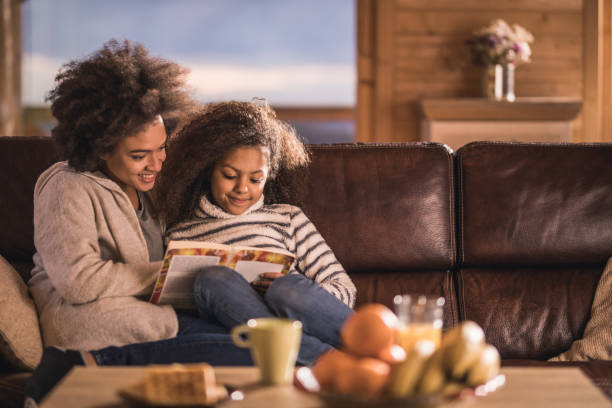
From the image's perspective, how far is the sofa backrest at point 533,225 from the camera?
2.18 m

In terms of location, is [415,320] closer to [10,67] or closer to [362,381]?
[362,381]

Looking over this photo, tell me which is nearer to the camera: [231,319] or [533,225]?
[231,319]

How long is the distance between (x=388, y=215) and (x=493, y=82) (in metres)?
2.71

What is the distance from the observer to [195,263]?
1.83m

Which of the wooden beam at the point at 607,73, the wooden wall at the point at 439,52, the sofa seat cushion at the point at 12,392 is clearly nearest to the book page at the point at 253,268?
the sofa seat cushion at the point at 12,392

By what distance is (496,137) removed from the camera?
4.58 m

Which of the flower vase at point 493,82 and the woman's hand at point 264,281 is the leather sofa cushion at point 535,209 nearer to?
the woman's hand at point 264,281

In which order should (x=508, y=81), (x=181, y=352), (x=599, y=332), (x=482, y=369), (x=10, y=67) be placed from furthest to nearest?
(x=10, y=67) < (x=508, y=81) < (x=599, y=332) < (x=181, y=352) < (x=482, y=369)

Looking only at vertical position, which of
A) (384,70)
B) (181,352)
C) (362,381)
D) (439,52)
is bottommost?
(181,352)

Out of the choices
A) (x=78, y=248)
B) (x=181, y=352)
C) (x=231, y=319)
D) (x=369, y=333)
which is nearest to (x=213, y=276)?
(x=231, y=319)

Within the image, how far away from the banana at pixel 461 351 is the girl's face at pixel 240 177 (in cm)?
100

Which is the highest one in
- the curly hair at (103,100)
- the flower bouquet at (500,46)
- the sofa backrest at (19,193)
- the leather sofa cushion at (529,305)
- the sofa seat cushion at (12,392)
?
the flower bouquet at (500,46)

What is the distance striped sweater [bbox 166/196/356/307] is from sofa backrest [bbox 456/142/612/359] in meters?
0.41

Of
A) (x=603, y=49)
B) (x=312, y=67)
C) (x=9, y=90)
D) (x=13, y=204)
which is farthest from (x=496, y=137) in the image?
(x=9, y=90)
